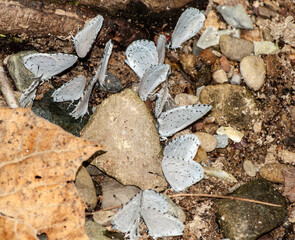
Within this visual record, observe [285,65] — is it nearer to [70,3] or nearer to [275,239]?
[275,239]

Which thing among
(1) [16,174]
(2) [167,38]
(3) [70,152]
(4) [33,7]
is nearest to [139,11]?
(2) [167,38]

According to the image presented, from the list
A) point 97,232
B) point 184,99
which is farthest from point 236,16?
point 97,232

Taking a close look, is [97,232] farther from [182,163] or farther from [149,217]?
[182,163]

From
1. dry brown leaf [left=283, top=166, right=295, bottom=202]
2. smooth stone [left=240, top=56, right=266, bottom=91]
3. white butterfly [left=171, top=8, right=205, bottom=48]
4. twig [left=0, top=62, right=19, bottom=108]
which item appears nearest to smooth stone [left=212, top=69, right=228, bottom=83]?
smooth stone [left=240, top=56, right=266, bottom=91]

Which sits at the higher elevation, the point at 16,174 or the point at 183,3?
the point at 183,3

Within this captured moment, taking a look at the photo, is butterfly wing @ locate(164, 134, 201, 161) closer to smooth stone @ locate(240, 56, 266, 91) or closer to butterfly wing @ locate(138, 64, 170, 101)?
butterfly wing @ locate(138, 64, 170, 101)
